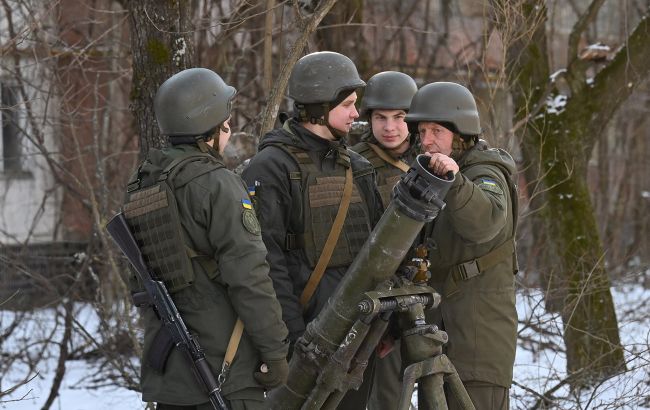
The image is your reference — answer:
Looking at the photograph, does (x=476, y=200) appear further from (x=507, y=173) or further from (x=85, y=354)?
(x=85, y=354)

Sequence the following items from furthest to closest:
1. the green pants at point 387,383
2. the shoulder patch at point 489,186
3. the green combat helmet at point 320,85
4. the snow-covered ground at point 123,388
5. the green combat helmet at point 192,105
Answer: the snow-covered ground at point 123,388, the green pants at point 387,383, the green combat helmet at point 320,85, the shoulder patch at point 489,186, the green combat helmet at point 192,105

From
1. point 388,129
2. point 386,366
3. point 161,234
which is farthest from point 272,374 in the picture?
point 388,129

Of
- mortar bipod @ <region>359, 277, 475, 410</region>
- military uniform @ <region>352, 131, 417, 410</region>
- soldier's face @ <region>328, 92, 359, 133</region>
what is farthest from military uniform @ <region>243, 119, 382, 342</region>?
military uniform @ <region>352, 131, 417, 410</region>

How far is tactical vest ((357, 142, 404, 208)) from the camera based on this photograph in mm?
5559

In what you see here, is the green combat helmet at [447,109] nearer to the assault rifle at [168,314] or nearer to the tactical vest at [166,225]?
the tactical vest at [166,225]

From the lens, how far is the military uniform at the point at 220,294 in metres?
3.75

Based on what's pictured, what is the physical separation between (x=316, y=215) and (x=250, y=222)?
2.29 feet

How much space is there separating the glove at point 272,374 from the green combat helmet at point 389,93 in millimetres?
2286

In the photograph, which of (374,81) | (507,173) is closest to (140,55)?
(374,81)

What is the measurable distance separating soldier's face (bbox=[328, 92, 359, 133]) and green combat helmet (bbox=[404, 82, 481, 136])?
11.8 inches

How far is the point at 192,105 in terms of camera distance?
4012mm

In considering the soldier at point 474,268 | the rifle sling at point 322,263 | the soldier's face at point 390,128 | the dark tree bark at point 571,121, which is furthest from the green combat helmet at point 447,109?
the dark tree bark at point 571,121

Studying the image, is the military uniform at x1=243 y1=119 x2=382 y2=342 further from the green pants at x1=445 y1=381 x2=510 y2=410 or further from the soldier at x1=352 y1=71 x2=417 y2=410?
the soldier at x1=352 y1=71 x2=417 y2=410

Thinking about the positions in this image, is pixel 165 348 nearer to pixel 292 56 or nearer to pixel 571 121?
pixel 292 56
